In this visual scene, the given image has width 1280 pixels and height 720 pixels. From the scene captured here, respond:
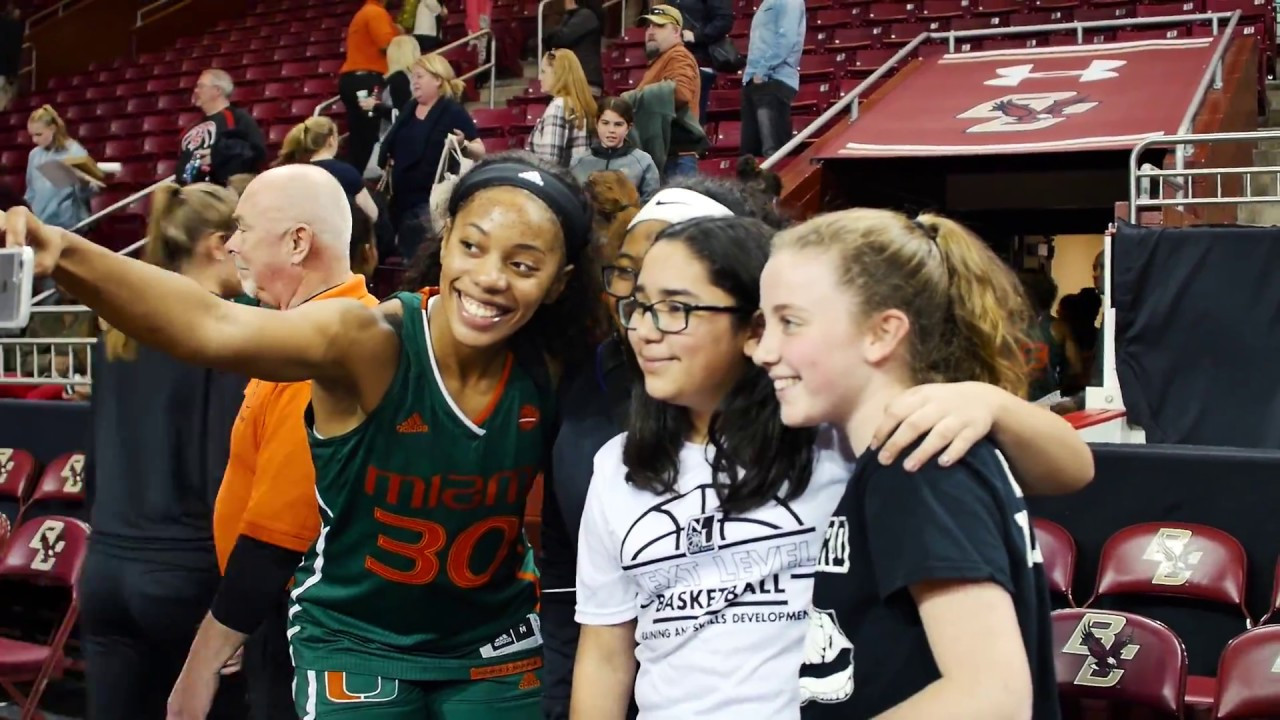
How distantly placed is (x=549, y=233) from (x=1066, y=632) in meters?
2.20

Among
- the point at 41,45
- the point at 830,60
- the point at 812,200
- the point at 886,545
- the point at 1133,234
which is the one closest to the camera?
the point at 886,545

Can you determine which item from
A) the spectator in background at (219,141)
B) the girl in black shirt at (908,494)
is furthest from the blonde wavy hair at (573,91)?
the girl in black shirt at (908,494)

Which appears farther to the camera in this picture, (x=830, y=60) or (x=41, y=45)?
(x=41, y=45)

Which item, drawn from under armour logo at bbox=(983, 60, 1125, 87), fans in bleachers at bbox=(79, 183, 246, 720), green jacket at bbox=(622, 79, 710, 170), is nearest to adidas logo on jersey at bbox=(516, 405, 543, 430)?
fans in bleachers at bbox=(79, 183, 246, 720)

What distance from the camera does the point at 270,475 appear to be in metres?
2.56

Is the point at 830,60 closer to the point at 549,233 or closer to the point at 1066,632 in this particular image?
the point at 1066,632

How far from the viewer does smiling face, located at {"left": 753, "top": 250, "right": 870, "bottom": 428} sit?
1549mm

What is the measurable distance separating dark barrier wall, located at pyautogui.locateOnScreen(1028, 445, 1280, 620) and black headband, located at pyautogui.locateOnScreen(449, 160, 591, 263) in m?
2.82

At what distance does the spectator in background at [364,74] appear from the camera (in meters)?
9.69

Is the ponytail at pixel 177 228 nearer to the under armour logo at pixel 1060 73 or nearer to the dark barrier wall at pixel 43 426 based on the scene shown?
the dark barrier wall at pixel 43 426

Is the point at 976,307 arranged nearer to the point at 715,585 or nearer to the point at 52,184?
the point at 715,585

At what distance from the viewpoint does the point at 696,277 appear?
1896mm

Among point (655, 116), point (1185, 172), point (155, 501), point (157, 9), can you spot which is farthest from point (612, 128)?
point (157, 9)

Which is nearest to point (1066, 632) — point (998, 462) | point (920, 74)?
point (998, 462)
